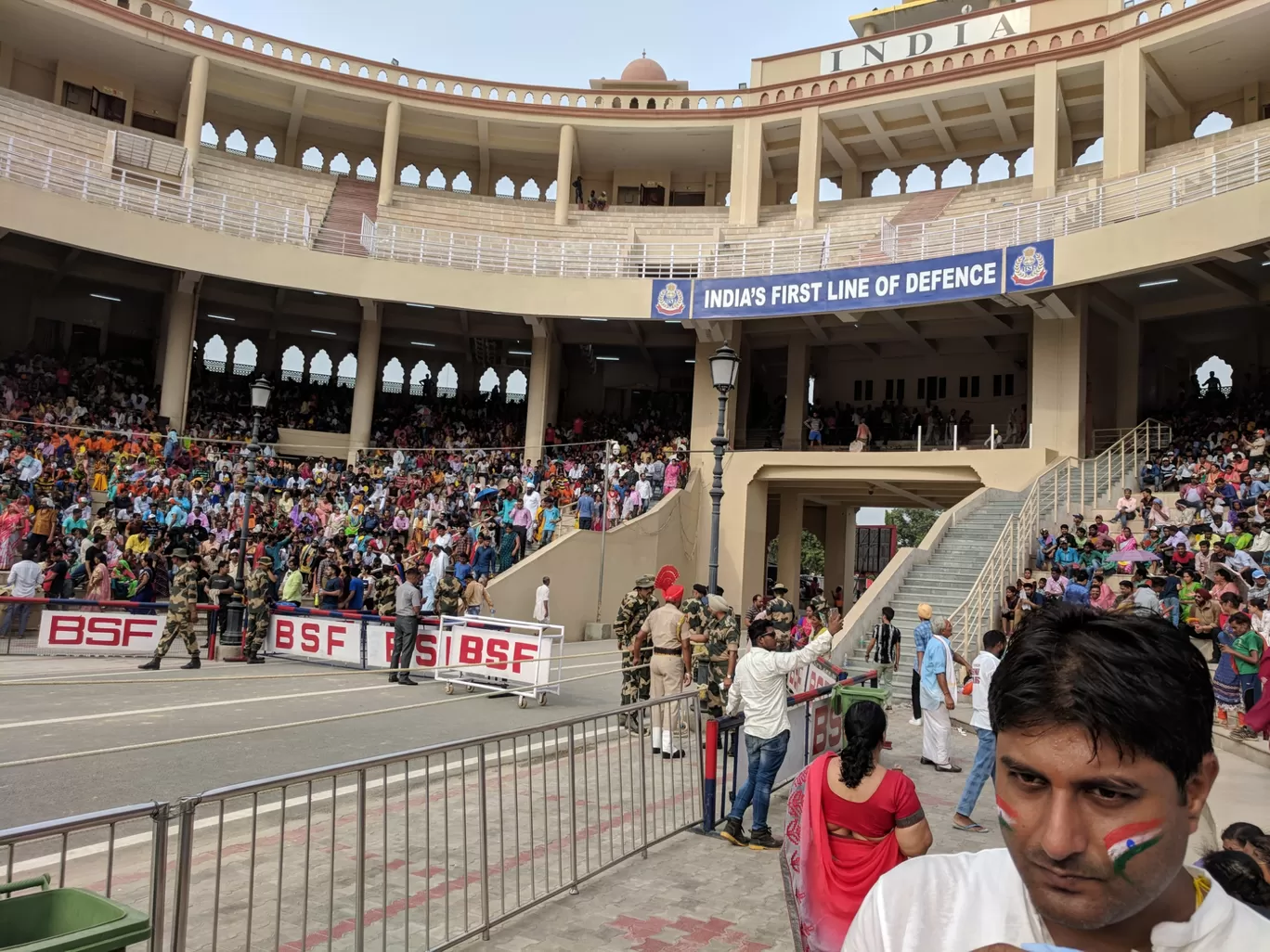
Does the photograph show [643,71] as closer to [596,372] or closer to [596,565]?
[596,372]

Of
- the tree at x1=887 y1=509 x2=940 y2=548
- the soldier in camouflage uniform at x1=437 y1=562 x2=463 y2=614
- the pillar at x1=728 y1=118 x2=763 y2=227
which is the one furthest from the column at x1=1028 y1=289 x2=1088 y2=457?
the tree at x1=887 y1=509 x2=940 y2=548

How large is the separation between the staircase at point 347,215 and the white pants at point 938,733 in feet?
70.2

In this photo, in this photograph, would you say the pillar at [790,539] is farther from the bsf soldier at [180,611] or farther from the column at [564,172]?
the bsf soldier at [180,611]

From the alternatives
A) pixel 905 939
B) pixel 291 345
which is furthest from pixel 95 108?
pixel 905 939

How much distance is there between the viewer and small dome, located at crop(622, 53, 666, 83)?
117 feet

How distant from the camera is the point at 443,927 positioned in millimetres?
4566

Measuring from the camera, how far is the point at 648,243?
2847 centimetres

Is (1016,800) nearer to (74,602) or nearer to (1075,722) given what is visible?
(1075,722)

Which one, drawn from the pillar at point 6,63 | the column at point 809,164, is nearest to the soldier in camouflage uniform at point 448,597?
the column at point 809,164

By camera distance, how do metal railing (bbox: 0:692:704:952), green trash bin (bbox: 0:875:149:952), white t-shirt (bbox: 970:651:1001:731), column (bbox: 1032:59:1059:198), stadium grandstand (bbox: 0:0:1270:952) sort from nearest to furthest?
1. green trash bin (bbox: 0:875:149:952)
2. metal railing (bbox: 0:692:704:952)
3. white t-shirt (bbox: 970:651:1001:731)
4. stadium grandstand (bbox: 0:0:1270:952)
5. column (bbox: 1032:59:1059:198)

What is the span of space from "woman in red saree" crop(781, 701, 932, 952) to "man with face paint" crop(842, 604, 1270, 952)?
2.60 metres

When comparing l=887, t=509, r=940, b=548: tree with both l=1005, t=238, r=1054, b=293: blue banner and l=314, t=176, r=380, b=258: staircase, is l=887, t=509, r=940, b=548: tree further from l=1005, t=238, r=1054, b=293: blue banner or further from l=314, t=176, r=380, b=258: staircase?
l=1005, t=238, r=1054, b=293: blue banner

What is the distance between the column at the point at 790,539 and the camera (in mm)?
29516

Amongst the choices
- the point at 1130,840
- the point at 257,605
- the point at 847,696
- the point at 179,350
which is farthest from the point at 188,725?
the point at 179,350
